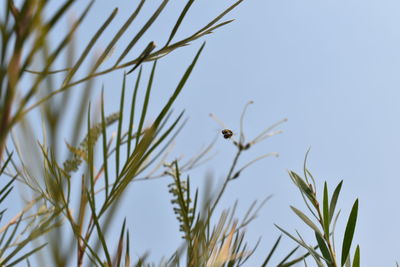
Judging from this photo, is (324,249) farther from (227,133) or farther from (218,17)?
(227,133)

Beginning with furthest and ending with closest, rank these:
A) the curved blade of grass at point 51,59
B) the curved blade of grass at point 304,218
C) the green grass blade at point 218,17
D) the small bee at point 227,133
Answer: the small bee at point 227,133 → the curved blade of grass at point 304,218 → the green grass blade at point 218,17 → the curved blade of grass at point 51,59

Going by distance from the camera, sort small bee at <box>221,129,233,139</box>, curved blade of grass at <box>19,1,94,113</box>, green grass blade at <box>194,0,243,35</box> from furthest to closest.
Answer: small bee at <box>221,129,233,139</box>, green grass blade at <box>194,0,243,35</box>, curved blade of grass at <box>19,1,94,113</box>

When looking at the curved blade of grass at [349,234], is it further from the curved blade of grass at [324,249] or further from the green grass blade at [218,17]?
the green grass blade at [218,17]

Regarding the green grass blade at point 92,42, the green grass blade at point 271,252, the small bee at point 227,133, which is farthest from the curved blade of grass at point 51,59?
the small bee at point 227,133

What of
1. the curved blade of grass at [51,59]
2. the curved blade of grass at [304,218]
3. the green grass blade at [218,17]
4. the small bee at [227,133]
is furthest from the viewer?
the small bee at [227,133]

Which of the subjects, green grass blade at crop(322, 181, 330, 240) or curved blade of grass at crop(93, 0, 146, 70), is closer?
curved blade of grass at crop(93, 0, 146, 70)

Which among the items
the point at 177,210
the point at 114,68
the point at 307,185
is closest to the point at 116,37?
the point at 114,68

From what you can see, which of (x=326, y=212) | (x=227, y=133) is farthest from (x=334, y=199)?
(x=227, y=133)

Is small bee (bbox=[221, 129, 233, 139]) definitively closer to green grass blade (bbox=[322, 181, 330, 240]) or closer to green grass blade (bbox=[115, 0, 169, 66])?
green grass blade (bbox=[322, 181, 330, 240])

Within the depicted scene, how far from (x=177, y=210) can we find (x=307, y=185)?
247 mm

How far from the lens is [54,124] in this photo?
198 millimetres

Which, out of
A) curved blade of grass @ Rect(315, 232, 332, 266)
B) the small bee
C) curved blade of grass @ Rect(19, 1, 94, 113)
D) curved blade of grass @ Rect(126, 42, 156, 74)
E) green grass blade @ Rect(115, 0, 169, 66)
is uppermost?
the small bee

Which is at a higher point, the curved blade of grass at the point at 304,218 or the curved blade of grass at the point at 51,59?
the curved blade of grass at the point at 51,59

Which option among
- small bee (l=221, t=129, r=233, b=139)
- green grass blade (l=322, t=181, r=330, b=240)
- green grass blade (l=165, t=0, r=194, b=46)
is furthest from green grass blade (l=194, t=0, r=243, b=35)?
small bee (l=221, t=129, r=233, b=139)
